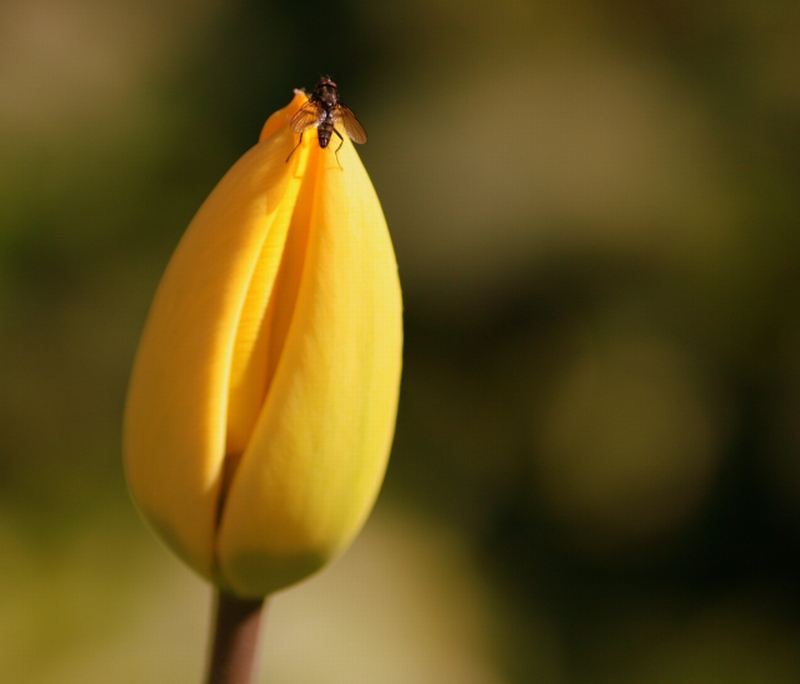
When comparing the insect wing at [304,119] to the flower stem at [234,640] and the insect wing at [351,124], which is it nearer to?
the insect wing at [351,124]

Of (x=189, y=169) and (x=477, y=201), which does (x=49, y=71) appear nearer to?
(x=189, y=169)

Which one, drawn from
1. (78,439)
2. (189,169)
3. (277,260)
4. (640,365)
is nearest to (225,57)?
(189,169)

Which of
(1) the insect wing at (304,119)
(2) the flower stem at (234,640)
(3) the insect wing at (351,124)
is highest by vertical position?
(3) the insect wing at (351,124)

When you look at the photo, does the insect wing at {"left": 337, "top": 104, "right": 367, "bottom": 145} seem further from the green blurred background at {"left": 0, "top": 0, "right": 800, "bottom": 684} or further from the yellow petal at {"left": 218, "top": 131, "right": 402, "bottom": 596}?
the green blurred background at {"left": 0, "top": 0, "right": 800, "bottom": 684}

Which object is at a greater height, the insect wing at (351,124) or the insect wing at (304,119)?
the insect wing at (351,124)

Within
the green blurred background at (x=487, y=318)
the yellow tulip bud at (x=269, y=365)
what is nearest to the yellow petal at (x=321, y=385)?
the yellow tulip bud at (x=269, y=365)

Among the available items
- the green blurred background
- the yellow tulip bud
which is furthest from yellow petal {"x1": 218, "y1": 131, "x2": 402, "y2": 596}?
the green blurred background
